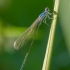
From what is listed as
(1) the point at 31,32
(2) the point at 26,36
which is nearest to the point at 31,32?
(1) the point at 31,32

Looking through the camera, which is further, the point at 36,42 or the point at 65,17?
the point at 36,42

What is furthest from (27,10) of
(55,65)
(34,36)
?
(55,65)

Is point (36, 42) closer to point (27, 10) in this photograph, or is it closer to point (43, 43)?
point (43, 43)

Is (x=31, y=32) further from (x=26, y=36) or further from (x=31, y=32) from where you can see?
(x=26, y=36)
